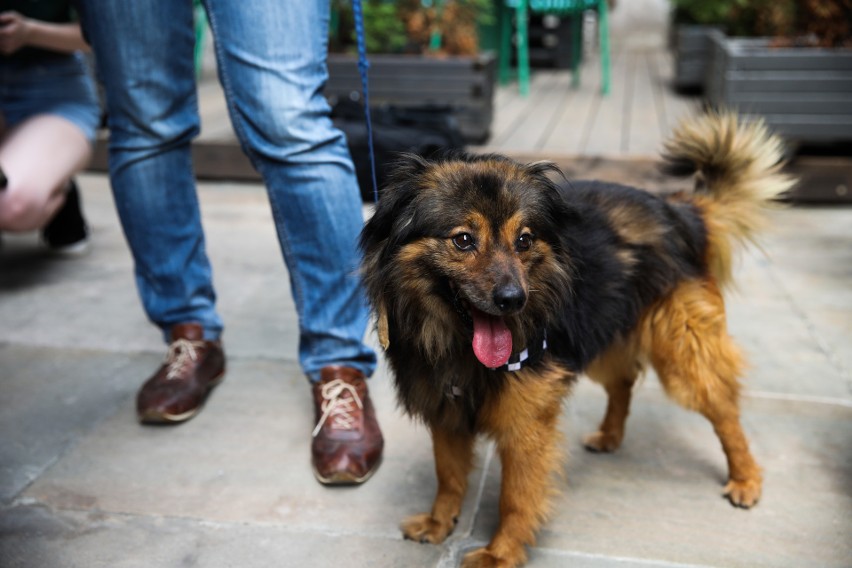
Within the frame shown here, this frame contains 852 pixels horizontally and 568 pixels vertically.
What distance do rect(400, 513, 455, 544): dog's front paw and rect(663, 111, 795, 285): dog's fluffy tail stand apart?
1152 millimetres

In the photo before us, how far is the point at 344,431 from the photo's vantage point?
8.09ft

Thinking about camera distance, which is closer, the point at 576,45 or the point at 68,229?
the point at 68,229

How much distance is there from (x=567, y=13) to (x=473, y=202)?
6365mm

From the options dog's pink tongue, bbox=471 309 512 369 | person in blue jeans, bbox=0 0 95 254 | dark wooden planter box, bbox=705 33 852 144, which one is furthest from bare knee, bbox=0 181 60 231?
dark wooden planter box, bbox=705 33 852 144

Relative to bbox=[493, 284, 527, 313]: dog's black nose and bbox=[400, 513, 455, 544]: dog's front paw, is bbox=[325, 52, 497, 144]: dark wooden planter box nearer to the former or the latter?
bbox=[400, 513, 455, 544]: dog's front paw

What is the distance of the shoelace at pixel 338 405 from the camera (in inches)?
97.7

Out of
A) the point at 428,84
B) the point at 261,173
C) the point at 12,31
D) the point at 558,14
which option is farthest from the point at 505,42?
the point at 261,173

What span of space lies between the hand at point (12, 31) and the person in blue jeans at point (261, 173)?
3.47ft

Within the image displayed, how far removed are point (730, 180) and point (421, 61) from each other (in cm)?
347

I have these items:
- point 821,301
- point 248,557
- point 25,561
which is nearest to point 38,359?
point 25,561

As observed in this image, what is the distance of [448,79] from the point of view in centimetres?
570

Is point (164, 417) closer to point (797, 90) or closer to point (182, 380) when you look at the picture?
point (182, 380)

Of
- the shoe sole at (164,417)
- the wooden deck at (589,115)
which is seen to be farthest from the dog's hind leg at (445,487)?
the wooden deck at (589,115)

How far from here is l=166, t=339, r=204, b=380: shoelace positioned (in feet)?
9.09
